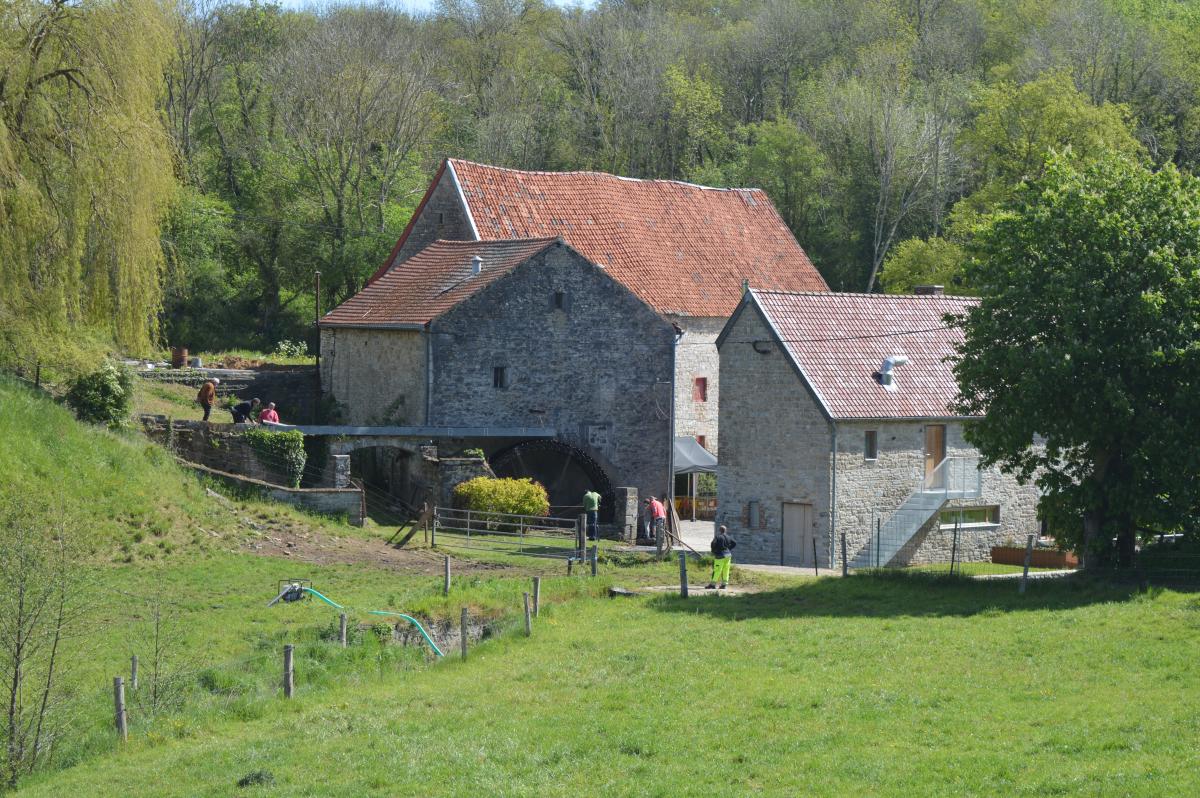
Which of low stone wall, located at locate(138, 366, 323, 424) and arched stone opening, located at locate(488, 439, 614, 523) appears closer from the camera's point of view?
arched stone opening, located at locate(488, 439, 614, 523)

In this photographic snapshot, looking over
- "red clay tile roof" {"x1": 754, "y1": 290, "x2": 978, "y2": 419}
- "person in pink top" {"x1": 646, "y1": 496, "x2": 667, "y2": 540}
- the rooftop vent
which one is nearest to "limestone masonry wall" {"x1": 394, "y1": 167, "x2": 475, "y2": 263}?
"person in pink top" {"x1": 646, "y1": 496, "x2": 667, "y2": 540}

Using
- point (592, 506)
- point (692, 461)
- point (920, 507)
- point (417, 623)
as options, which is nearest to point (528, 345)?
point (692, 461)

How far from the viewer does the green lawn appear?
49.3 feet

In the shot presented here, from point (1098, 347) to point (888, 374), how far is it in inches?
339

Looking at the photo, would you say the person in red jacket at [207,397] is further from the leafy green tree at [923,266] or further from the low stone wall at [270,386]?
the leafy green tree at [923,266]

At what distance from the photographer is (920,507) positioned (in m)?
32.8

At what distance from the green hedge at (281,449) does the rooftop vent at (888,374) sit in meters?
12.0

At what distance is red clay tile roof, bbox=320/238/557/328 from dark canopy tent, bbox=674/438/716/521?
6.46m

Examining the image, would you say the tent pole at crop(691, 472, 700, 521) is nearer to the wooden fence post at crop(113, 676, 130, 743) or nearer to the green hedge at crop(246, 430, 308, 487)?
the green hedge at crop(246, 430, 308, 487)

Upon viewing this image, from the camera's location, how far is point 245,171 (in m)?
60.6

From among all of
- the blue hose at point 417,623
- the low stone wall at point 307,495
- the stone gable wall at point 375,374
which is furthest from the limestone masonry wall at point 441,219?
the blue hose at point 417,623

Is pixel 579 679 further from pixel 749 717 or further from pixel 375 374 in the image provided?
pixel 375 374

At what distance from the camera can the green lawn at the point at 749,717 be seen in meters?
15.0

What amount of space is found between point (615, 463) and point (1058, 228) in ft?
52.2
